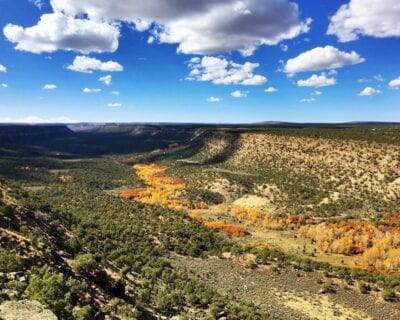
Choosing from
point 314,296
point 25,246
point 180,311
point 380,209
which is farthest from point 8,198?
point 380,209

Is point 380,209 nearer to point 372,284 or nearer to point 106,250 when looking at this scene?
point 372,284

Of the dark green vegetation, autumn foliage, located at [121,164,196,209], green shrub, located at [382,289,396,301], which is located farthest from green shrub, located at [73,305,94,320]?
autumn foliage, located at [121,164,196,209]

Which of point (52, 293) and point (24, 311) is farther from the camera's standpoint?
point (52, 293)

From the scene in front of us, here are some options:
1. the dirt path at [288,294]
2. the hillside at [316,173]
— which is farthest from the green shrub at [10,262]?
the hillside at [316,173]

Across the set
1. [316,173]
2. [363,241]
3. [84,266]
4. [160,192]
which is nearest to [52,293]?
[84,266]

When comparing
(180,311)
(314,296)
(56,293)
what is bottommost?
(314,296)

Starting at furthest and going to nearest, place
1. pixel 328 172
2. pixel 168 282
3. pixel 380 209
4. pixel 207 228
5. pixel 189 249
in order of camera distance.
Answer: pixel 328 172
pixel 380 209
pixel 207 228
pixel 189 249
pixel 168 282

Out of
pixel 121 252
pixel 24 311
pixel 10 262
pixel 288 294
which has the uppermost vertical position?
pixel 24 311

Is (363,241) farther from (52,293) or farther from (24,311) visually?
(24,311)

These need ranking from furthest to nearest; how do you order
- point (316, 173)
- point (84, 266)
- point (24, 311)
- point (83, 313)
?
point (316, 173)
point (84, 266)
point (83, 313)
point (24, 311)
